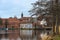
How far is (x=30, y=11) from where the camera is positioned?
32.7m

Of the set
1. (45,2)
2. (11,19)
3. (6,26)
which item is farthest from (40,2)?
(11,19)

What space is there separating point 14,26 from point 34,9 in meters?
97.1

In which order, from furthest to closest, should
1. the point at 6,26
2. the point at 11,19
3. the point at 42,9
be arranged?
the point at 11,19 < the point at 6,26 < the point at 42,9

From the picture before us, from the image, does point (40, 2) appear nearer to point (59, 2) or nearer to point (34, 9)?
point (34, 9)

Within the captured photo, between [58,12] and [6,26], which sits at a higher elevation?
[58,12]

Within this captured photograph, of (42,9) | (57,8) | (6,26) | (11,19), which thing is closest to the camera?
(57,8)

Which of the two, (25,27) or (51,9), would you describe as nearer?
(51,9)

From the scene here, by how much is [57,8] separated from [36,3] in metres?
5.95

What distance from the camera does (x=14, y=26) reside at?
128 m

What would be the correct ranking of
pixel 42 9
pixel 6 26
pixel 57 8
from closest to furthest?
1. pixel 57 8
2. pixel 42 9
3. pixel 6 26

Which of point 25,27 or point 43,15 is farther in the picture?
point 25,27

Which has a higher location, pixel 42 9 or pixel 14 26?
pixel 42 9

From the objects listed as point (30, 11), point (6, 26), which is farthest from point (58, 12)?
point (6, 26)

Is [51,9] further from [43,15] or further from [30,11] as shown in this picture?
[30,11]
